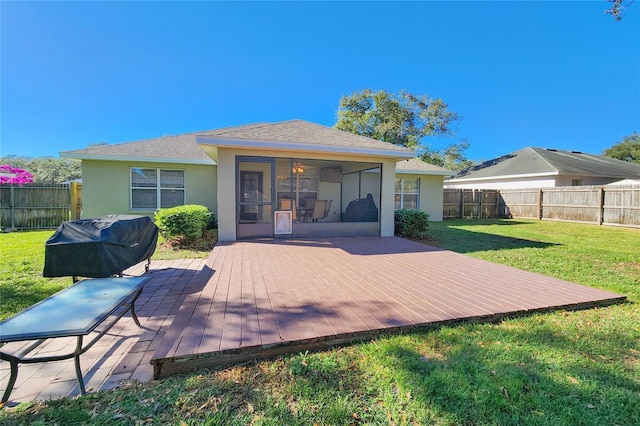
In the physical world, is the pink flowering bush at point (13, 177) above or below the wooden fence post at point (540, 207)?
above

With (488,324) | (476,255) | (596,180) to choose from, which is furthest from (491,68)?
(488,324)

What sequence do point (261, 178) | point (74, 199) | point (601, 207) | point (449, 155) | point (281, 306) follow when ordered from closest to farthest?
point (281, 306) → point (261, 178) → point (74, 199) → point (601, 207) → point (449, 155)

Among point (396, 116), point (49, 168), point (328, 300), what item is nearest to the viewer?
point (328, 300)

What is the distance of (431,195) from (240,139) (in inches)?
455

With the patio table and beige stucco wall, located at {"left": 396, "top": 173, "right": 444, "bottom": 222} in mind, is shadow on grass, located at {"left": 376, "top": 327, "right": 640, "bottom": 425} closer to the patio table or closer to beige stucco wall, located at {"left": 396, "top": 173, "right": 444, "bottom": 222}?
the patio table

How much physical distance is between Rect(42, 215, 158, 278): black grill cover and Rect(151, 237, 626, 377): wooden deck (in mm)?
1147

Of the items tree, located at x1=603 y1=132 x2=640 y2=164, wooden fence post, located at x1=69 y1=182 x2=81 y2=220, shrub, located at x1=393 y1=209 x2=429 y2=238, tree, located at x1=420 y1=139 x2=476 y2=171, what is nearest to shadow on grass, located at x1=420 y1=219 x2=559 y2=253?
shrub, located at x1=393 y1=209 x2=429 y2=238

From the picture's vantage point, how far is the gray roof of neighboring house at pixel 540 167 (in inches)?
675

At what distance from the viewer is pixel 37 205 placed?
10773 mm

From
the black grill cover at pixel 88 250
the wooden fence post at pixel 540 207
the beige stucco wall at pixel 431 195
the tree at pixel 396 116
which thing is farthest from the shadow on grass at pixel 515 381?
the tree at pixel 396 116

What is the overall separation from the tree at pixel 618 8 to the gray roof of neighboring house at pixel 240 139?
204 inches

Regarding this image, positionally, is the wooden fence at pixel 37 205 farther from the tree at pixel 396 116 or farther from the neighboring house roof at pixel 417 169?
the tree at pixel 396 116

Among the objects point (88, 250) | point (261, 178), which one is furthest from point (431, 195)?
point (88, 250)

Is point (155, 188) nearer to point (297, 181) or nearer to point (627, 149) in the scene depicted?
point (297, 181)
